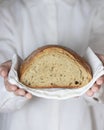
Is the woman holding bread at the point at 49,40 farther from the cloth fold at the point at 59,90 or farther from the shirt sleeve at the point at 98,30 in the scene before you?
the cloth fold at the point at 59,90

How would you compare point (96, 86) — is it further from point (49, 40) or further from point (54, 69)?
point (49, 40)

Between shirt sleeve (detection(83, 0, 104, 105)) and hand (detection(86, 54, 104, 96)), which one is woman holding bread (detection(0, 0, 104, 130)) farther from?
hand (detection(86, 54, 104, 96))

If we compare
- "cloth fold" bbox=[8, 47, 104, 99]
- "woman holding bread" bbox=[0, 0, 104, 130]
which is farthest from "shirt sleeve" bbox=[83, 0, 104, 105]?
"cloth fold" bbox=[8, 47, 104, 99]

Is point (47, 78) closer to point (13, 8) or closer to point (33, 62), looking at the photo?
point (33, 62)

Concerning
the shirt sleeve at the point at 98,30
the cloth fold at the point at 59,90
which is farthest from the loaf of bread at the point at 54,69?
the shirt sleeve at the point at 98,30

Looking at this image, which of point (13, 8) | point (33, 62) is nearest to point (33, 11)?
point (13, 8)

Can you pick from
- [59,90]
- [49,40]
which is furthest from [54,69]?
[49,40]
